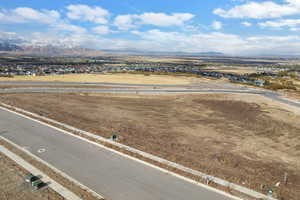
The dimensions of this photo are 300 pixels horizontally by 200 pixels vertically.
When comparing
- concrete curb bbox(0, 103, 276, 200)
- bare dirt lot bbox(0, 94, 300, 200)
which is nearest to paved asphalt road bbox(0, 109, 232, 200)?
concrete curb bbox(0, 103, 276, 200)

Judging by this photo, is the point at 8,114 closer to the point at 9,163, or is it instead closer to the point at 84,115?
the point at 84,115

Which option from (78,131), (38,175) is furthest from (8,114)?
(38,175)

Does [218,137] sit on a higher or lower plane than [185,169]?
lower

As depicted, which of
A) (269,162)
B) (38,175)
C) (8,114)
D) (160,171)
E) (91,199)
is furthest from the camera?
(8,114)

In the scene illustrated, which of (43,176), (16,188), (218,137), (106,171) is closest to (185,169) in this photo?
(106,171)

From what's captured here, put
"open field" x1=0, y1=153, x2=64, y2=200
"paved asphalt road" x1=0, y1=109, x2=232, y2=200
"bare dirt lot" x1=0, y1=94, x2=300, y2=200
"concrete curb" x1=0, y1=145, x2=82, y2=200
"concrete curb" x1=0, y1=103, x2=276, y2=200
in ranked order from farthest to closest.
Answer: "bare dirt lot" x1=0, y1=94, x2=300, y2=200 → "concrete curb" x1=0, y1=103, x2=276, y2=200 → "paved asphalt road" x1=0, y1=109, x2=232, y2=200 → "concrete curb" x1=0, y1=145, x2=82, y2=200 → "open field" x1=0, y1=153, x2=64, y2=200

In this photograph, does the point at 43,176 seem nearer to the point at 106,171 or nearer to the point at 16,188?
the point at 16,188

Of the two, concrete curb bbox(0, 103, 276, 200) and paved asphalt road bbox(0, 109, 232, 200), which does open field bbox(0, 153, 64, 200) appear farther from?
concrete curb bbox(0, 103, 276, 200)
